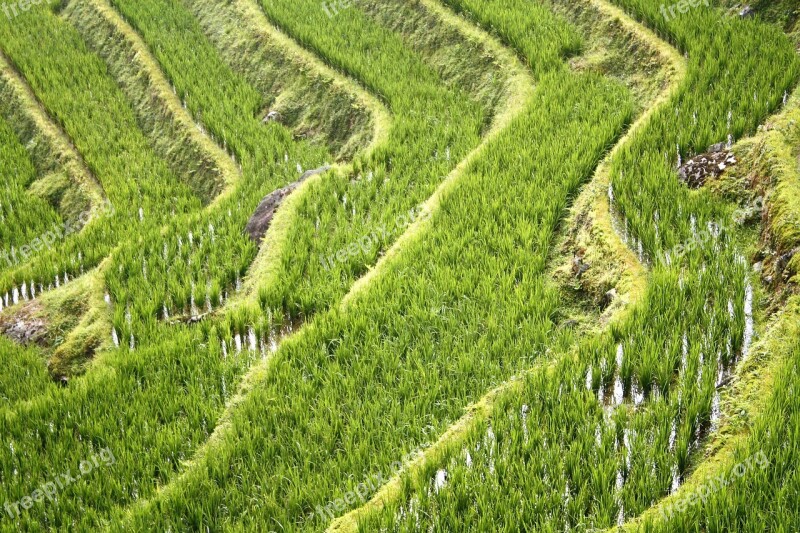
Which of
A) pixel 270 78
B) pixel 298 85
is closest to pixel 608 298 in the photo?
pixel 298 85

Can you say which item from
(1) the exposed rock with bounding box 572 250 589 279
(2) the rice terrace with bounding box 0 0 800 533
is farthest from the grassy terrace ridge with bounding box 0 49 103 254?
(1) the exposed rock with bounding box 572 250 589 279

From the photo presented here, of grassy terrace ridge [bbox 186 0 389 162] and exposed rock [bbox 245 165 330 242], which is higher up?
grassy terrace ridge [bbox 186 0 389 162]

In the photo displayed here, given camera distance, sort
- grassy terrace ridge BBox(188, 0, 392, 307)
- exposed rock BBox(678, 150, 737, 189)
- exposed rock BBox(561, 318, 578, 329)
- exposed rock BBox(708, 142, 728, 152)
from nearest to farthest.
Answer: exposed rock BBox(561, 318, 578, 329) → exposed rock BBox(678, 150, 737, 189) → exposed rock BBox(708, 142, 728, 152) → grassy terrace ridge BBox(188, 0, 392, 307)

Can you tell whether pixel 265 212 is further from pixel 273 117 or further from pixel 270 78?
pixel 270 78

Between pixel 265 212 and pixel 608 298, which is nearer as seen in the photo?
pixel 608 298

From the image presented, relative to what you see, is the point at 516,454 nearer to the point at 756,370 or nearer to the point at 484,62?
the point at 756,370

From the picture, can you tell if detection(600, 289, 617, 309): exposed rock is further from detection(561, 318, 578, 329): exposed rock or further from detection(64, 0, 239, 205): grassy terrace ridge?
detection(64, 0, 239, 205): grassy terrace ridge

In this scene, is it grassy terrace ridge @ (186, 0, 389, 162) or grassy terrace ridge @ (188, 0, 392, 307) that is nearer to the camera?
grassy terrace ridge @ (188, 0, 392, 307)
